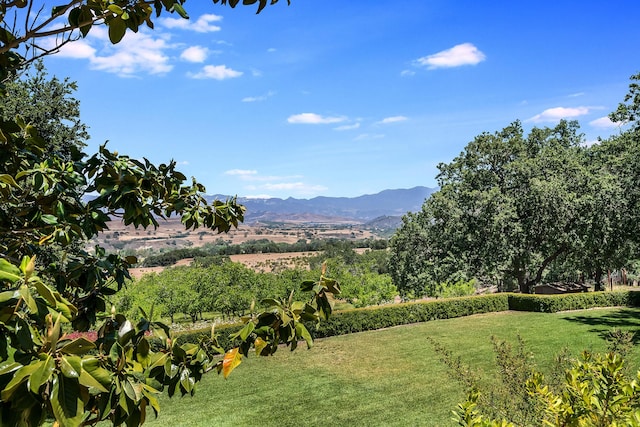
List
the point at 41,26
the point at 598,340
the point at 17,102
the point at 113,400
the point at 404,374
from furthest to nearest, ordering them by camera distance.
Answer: the point at 17,102 < the point at 598,340 < the point at 404,374 < the point at 41,26 < the point at 113,400

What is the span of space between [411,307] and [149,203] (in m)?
18.6

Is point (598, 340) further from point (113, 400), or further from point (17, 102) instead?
point (17, 102)

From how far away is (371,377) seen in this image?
444 inches

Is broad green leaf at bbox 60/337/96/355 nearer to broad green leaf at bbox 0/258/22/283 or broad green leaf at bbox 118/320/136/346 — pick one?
broad green leaf at bbox 0/258/22/283

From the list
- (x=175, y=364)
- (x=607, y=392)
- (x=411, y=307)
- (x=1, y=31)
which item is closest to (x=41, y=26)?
(x=1, y=31)

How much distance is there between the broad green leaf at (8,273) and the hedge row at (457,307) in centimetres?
1689

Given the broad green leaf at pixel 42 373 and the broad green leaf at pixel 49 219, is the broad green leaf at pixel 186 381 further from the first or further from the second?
the broad green leaf at pixel 49 219

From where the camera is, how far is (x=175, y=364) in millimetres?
1838

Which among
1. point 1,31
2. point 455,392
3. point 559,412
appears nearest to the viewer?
point 1,31

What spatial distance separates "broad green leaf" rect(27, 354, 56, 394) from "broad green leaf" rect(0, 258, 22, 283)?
27cm

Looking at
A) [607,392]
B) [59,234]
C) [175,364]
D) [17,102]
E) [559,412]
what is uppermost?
[17,102]

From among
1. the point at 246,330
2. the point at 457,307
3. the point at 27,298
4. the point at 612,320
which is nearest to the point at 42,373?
the point at 27,298

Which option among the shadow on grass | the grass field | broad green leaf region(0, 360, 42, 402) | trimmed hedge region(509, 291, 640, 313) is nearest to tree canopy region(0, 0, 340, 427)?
broad green leaf region(0, 360, 42, 402)

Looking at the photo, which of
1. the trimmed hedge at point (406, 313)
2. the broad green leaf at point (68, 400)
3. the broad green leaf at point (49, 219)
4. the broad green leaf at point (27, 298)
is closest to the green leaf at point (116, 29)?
the broad green leaf at point (49, 219)
